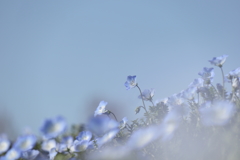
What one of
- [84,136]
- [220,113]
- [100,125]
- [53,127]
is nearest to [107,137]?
[100,125]

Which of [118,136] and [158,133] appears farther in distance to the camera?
[118,136]

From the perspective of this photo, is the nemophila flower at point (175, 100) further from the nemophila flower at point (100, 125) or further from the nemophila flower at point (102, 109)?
the nemophila flower at point (100, 125)

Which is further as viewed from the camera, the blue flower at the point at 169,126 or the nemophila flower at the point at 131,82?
the nemophila flower at the point at 131,82

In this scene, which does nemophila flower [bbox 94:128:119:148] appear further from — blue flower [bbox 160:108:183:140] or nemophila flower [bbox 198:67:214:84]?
nemophila flower [bbox 198:67:214:84]

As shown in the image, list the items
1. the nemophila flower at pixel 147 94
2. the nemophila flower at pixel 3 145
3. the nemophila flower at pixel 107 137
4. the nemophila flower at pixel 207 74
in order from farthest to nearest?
the nemophila flower at pixel 3 145, the nemophila flower at pixel 147 94, the nemophila flower at pixel 207 74, the nemophila flower at pixel 107 137

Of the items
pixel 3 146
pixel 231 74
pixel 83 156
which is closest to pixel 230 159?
pixel 231 74

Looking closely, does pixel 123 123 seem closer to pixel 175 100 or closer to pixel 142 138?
pixel 175 100

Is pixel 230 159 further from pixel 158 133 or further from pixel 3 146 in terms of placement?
pixel 3 146

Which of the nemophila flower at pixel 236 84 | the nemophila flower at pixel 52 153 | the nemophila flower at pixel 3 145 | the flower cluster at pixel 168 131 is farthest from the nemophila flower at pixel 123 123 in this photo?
the nemophila flower at pixel 3 145
